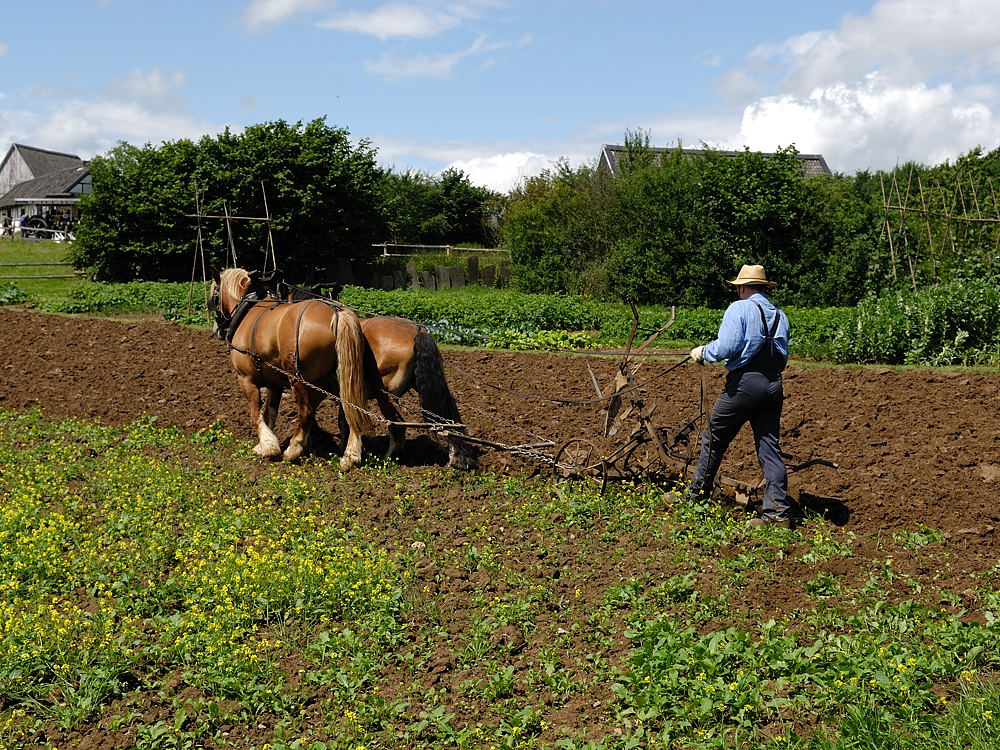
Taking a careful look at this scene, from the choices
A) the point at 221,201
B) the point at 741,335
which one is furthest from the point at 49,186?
the point at 741,335

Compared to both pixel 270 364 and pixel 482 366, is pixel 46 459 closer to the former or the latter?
pixel 270 364

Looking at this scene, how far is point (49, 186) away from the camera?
192 ft

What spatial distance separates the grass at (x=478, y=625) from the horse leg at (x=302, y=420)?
1.14 metres

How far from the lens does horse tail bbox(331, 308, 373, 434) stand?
27.2 feet

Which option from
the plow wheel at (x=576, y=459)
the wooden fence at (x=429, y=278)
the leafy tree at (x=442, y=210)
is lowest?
the plow wheel at (x=576, y=459)

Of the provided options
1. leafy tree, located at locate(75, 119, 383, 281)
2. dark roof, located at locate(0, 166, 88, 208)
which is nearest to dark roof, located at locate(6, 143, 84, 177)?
dark roof, located at locate(0, 166, 88, 208)

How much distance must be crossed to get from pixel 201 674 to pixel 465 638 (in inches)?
57.1

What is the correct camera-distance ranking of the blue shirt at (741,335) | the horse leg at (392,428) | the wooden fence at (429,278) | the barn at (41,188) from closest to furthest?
the blue shirt at (741,335) < the horse leg at (392,428) < the wooden fence at (429,278) < the barn at (41,188)

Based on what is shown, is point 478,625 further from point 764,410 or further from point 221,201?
point 221,201

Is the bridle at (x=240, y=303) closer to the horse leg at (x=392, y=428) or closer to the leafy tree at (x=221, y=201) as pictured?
the horse leg at (x=392, y=428)

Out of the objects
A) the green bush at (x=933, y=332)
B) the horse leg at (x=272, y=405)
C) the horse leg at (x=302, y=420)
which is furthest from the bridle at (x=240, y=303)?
the green bush at (x=933, y=332)

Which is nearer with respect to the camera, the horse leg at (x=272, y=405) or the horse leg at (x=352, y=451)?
the horse leg at (x=352, y=451)

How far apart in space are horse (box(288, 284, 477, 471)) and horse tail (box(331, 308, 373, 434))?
0.74ft

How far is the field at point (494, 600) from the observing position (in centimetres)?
441
